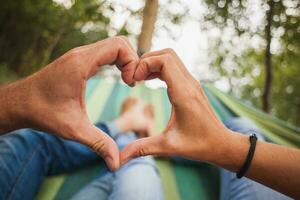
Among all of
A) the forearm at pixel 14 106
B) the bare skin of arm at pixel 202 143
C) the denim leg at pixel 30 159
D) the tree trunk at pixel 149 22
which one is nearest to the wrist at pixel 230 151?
the bare skin of arm at pixel 202 143

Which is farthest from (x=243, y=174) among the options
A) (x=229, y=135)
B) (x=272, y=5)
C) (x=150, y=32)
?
(x=272, y=5)

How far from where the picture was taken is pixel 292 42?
3.64m

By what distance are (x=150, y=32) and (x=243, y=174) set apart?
92.7 inches

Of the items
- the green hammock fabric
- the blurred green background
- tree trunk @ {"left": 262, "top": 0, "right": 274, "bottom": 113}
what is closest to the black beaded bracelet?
the green hammock fabric

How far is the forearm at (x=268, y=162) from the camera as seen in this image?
603mm

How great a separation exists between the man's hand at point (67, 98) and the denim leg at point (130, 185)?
0.25 m

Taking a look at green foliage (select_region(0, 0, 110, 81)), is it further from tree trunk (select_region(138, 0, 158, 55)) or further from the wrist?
the wrist

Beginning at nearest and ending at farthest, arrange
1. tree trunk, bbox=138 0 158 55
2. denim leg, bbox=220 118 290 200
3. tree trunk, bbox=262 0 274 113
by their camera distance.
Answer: denim leg, bbox=220 118 290 200 < tree trunk, bbox=138 0 158 55 < tree trunk, bbox=262 0 274 113

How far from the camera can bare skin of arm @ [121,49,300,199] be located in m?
0.60

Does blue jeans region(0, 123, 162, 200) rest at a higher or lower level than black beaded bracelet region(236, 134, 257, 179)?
lower

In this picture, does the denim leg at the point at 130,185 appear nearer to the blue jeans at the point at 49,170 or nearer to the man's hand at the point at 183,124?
the blue jeans at the point at 49,170

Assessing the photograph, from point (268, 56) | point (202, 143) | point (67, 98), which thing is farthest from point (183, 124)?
point (268, 56)

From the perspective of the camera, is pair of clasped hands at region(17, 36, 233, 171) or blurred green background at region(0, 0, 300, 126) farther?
blurred green background at region(0, 0, 300, 126)

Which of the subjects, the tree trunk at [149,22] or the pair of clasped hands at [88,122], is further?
the tree trunk at [149,22]
